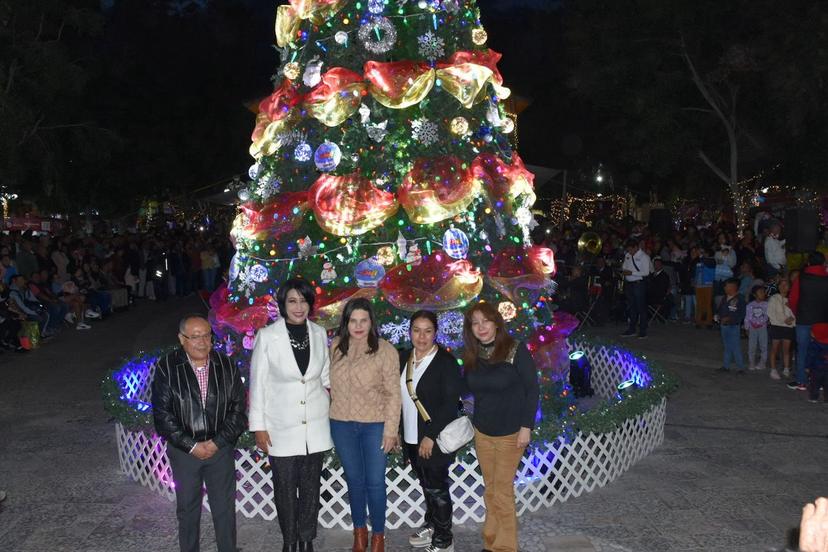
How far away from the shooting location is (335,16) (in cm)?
690

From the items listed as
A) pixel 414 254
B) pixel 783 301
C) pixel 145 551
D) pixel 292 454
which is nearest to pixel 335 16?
pixel 414 254

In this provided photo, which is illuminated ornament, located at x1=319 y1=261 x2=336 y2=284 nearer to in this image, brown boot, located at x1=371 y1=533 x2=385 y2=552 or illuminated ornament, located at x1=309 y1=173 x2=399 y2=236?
illuminated ornament, located at x1=309 y1=173 x2=399 y2=236

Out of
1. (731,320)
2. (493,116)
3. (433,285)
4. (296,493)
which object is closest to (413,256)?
(433,285)

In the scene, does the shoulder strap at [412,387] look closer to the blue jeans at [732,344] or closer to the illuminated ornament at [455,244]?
the illuminated ornament at [455,244]

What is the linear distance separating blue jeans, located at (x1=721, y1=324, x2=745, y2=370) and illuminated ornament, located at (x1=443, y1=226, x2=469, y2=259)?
601cm

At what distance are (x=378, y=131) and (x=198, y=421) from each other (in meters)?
3.05

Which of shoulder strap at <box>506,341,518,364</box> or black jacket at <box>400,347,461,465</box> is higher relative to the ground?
shoulder strap at <box>506,341,518,364</box>

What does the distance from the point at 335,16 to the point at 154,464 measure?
4.01 m

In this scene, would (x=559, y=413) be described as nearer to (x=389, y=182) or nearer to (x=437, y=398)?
(x=437, y=398)

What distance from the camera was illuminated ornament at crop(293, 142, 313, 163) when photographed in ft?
22.7

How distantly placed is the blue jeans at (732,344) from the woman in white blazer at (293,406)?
781 centimetres

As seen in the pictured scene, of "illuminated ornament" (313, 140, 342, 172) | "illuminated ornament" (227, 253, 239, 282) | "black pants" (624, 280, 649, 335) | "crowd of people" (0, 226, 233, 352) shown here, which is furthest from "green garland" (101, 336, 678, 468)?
"crowd of people" (0, 226, 233, 352)

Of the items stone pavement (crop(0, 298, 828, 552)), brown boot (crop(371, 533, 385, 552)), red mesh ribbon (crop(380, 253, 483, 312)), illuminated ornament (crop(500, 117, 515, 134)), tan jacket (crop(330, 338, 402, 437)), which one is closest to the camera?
tan jacket (crop(330, 338, 402, 437))

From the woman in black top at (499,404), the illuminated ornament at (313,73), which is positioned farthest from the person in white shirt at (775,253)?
the woman in black top at (499,404)
